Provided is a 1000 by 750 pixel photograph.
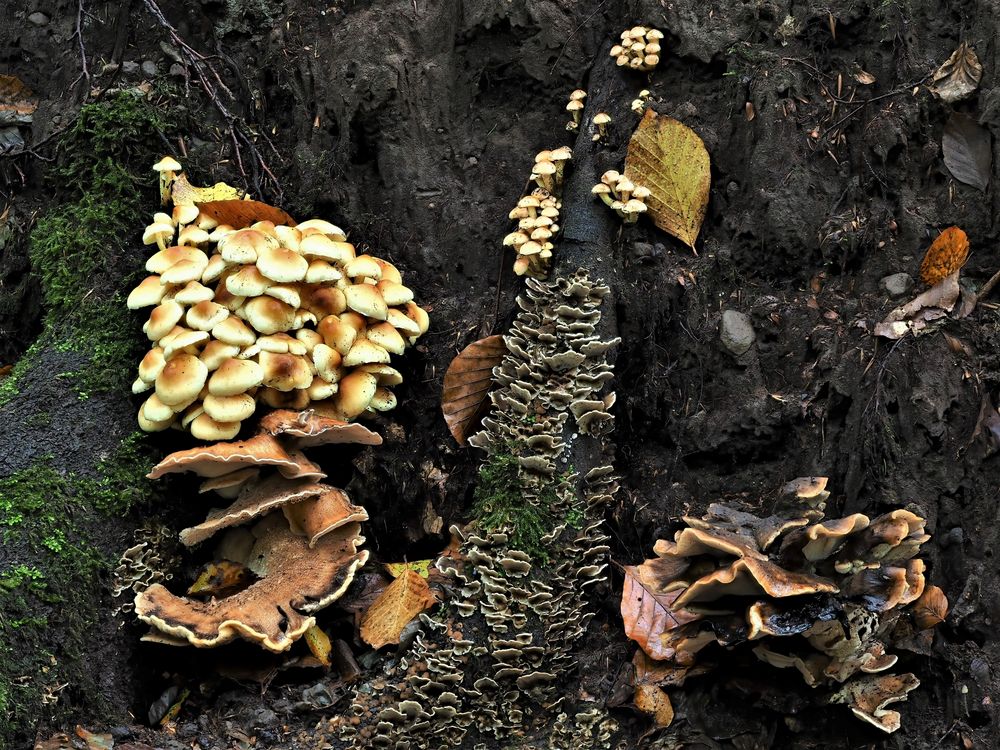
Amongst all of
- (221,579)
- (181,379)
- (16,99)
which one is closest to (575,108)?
(181,379)

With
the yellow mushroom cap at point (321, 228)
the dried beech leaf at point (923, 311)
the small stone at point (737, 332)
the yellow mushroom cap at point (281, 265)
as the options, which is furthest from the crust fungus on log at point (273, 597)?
the dried beech leaf at point (923, 311)

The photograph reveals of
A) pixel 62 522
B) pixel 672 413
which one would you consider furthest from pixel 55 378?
pixel 672 413

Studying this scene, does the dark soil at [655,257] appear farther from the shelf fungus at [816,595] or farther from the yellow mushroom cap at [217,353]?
the yellow mushroom cap at [217,353]

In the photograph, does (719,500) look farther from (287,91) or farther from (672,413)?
(287,91)

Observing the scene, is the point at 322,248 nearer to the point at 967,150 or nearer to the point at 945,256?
the point at 945,256

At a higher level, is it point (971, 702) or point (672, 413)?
point (672, 413)

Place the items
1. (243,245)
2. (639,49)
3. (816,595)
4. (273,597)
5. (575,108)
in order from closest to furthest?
(816,595) → (273,597) → (243,245) → (639,49) → (575,108)
